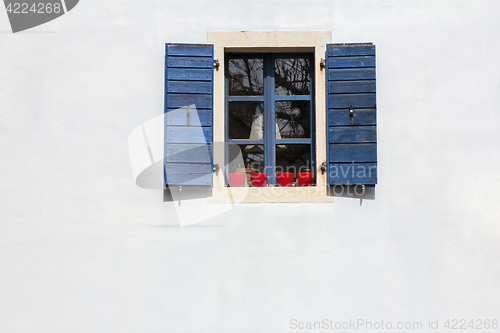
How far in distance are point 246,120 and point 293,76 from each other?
53 centimetres

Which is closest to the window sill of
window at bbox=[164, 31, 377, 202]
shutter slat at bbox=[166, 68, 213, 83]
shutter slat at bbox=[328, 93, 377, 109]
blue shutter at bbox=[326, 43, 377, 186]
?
window at bbox=[164, 31, 377, 202]

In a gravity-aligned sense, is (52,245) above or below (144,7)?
below

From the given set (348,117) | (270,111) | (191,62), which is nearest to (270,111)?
(270,111)

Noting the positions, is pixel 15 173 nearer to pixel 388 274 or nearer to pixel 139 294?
pixel 139 294

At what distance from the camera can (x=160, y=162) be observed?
4707 millimetres

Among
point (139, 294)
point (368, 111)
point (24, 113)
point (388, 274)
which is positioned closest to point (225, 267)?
point (139, 294)

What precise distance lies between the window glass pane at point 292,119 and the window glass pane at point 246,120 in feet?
0.49

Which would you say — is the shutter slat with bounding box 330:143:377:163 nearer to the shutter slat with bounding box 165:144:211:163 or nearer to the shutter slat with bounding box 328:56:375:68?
the shutter slat with bounding box 328:56:375:68

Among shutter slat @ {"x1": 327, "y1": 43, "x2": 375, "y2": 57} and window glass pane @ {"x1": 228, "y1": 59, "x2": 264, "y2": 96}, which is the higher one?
shutter slat @ {"x1": 327, "y1": 43, "x2": 375, "y2": 57}

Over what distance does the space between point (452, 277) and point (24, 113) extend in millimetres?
3555

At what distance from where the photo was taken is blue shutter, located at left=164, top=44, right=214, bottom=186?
4.61 m

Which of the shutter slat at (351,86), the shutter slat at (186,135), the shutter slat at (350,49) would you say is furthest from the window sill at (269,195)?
the shutter slat at (350,49)

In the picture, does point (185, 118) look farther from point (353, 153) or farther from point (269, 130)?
point (353, 153)

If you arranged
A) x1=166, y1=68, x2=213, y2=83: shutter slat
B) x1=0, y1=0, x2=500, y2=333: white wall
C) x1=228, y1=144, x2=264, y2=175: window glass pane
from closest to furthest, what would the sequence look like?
x1=0, y1=0, x2=500, y2=333: white wall, x1=166, y1=68, x2=213, y2=83: shutter slat, x1=228, y1=144, x2=264, y2=175: window glass pane
